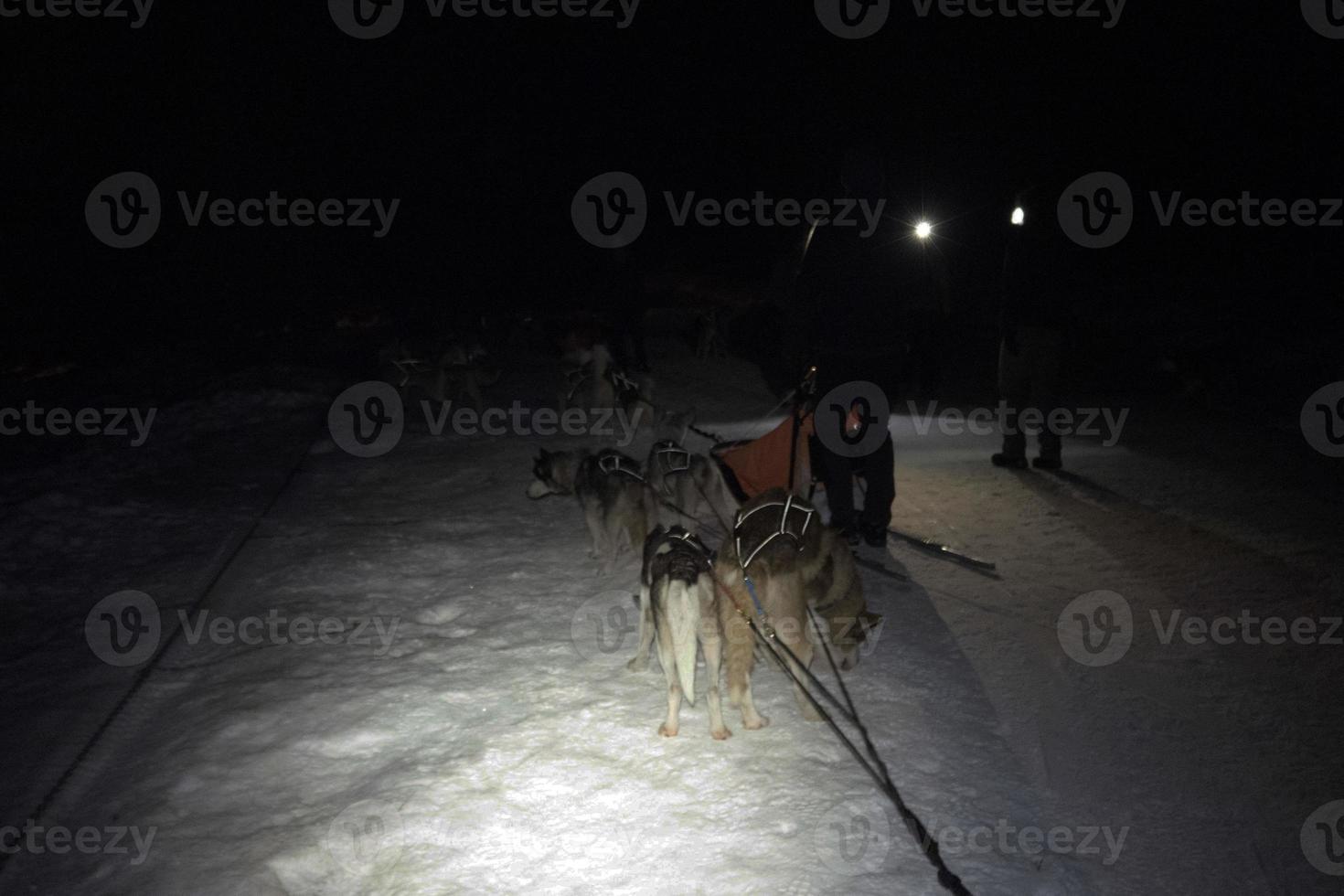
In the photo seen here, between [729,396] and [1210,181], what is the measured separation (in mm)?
9166

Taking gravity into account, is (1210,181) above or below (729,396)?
above

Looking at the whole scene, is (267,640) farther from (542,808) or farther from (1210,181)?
(1210,181)

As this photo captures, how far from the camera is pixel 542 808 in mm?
3002

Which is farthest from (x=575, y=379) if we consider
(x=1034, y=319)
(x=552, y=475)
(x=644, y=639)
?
(x=644, y=639)

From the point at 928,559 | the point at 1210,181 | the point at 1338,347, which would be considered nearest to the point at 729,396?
the point at 928,559

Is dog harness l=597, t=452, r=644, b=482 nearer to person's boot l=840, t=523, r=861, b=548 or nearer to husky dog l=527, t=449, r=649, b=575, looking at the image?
husky dog l=527, t=449, r=649, b=575

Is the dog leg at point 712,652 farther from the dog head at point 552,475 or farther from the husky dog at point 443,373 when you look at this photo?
the husky dog at point 443,373

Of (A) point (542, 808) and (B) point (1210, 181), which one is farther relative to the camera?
(B) point (1210, 181)

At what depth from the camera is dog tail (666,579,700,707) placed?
3.26 meters

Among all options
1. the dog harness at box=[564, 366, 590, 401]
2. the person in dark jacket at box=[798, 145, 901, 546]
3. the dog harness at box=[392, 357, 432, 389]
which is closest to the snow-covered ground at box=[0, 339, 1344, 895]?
the person in dark jacket at box=[798, 145, 901, 546]

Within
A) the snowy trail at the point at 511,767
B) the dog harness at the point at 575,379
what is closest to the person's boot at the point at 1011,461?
the snowy trail at the point at 511,767

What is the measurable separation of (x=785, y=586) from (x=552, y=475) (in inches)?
120

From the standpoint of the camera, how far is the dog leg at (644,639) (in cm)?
388

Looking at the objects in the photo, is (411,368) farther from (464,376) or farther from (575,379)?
(575,379)
